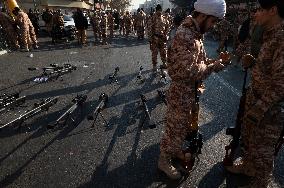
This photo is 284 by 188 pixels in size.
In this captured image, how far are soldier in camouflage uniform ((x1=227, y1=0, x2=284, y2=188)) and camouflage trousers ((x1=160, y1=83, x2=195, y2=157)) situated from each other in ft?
2.38

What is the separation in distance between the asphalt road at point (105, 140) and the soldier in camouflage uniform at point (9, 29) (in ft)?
23.7

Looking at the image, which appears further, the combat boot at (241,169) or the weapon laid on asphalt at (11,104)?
the weapon laid on asphalt at (11,104)

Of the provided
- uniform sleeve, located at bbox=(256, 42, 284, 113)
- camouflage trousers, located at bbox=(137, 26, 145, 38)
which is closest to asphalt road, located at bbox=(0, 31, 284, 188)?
uniform sleeve, located at bbox=(256, 42, 284, 113)

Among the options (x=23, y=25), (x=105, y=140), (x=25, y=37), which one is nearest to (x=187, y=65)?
(x=105, y=140)

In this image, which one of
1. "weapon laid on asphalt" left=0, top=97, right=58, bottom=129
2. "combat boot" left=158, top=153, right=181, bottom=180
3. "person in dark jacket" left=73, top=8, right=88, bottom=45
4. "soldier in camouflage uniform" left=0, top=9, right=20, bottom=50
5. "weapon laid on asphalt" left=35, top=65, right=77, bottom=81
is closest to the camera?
"combat boot" left=158, top=153, right=181, bottom=180

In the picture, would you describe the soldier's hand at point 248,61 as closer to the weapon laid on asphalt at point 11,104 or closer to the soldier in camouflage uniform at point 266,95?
the soldier in camouflage uniform at point 266,95

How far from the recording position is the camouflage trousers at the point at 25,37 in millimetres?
15173

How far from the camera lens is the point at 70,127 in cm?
584

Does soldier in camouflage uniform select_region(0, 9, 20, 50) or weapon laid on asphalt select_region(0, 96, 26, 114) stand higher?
soldier in camouflage uniform select_region(0, 9, 20, 50)

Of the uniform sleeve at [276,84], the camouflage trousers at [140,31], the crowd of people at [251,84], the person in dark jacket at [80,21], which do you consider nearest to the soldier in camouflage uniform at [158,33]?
the crowd of people at [251,84]

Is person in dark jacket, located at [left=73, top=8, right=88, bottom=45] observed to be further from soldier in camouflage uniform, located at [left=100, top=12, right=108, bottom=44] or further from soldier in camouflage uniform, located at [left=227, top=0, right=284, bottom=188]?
soldier in camouflage uniform, located at [left=227, top=0, right=284, bottom=188]

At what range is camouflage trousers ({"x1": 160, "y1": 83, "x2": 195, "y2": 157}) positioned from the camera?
362 centimetres

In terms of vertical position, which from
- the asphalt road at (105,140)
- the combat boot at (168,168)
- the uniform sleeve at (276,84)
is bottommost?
the asphalt road at (105,140)

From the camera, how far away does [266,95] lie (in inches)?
120
